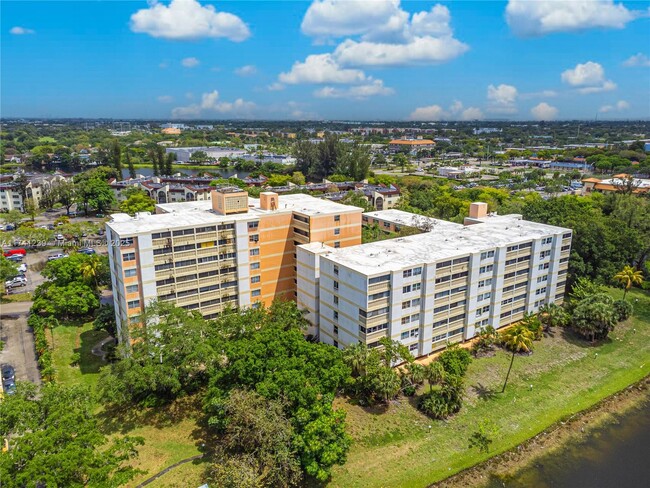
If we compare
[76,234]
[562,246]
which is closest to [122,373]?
[562,246]

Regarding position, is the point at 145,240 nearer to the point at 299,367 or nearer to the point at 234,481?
the point at 299,367

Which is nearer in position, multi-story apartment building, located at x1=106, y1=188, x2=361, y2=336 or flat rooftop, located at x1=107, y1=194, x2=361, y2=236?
multi-story apartment building, located at x1=106, y1=188, x2=361, y2=336

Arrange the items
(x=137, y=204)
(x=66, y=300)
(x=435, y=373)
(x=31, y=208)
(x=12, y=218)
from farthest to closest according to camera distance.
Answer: (x=31, y=208), (x=137, y=204), (x=12, y=218), (x=66, y=300), (x=435, y=373)

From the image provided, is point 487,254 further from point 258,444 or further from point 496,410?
point 258,444

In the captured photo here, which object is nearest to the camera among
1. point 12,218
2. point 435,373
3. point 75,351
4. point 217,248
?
point 435,373

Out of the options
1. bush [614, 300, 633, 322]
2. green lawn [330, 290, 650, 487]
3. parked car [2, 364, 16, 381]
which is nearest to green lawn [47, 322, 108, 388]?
parked car [2, 364, 16, 381]

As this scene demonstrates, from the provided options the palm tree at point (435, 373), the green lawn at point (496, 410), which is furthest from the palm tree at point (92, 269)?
the palm tree at point (435, 373)

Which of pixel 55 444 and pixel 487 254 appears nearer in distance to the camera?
pixel 55 444

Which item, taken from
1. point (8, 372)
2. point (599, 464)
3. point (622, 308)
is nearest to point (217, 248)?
point (8, 372)

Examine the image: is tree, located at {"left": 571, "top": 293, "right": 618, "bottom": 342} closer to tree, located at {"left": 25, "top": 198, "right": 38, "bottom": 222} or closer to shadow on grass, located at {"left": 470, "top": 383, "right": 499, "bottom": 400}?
shadow on grass, located at {"left": 470, "top": 383, "right": 499, "bottom": 400}
